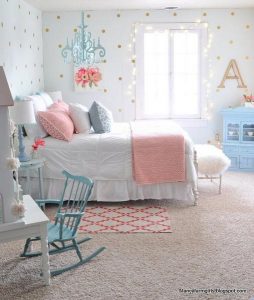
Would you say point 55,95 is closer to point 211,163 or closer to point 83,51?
point 83,51

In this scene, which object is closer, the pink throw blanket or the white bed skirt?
the pink throw blanket

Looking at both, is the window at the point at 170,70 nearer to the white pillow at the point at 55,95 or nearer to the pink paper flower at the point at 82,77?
the pink paper flower at the point at 82,77

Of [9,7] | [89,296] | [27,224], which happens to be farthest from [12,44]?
[89,296]

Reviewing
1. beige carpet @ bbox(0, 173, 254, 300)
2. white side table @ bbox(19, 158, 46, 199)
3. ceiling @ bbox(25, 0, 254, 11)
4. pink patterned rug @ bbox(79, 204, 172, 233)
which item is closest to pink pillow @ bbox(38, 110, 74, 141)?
white side table @ bbox(19, 158, 46, 199)

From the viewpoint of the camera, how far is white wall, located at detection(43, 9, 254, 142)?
19.6ft

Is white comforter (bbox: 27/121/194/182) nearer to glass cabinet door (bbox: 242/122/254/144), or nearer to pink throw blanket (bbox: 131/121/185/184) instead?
pink throw blanket (bbox: 131/121/185/184)

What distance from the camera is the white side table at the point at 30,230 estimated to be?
246cm

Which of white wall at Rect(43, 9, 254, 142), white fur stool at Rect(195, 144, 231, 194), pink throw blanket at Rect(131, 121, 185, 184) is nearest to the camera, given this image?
pink throw blanket at Rect(131, 121, 185, 184)

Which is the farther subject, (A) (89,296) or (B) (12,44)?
(B) (12,44)

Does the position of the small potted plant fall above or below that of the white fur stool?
above

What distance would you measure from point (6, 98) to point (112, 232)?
5.45 ft

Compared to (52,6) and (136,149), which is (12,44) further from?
(136,149)

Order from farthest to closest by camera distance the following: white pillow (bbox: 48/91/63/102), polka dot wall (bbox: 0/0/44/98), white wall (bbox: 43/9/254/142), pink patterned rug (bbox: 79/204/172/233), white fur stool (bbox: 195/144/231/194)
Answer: white wall (bbox: 43/9/254/142)
white pillow (bbox: 48/91/63/102)
white fur stool (bbox: 195/144/231/194)
polka dot wall (bbox: 0/0/44/98)
pink patterned rug (bbox: 79/204/172/233)

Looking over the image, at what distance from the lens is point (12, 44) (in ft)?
15.1
